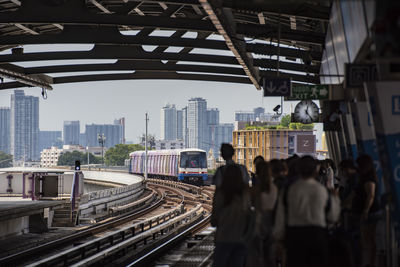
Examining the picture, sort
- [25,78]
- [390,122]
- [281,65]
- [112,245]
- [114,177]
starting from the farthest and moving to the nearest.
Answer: [114,177] → [25,78] → [281,65] → [112,245] → [390,122]

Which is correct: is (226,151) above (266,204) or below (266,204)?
above

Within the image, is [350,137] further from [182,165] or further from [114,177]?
[114,177]

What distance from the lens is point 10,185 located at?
3058cm

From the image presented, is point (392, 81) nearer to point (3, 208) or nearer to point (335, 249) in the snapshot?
point (335, 249)

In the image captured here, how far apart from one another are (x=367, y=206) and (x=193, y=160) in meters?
47.3

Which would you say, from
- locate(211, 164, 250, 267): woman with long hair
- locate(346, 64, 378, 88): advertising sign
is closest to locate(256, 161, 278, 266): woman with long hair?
locate(211, 164, 250, 267): woman with long hair

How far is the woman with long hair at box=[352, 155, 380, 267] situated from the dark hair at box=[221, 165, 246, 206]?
7.21 feet

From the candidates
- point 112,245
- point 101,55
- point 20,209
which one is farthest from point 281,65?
point 20,209

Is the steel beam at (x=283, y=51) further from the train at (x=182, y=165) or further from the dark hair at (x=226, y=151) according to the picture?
the train at (x=182, y=165)

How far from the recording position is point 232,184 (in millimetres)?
6941

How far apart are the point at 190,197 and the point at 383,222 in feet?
107

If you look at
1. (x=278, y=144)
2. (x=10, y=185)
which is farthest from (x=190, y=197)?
(x=278, y=144)

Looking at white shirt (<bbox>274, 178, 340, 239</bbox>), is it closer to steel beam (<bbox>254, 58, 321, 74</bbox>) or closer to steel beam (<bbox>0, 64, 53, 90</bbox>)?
steel beam (<bbox>254, 58, 321, 74</bbox>)

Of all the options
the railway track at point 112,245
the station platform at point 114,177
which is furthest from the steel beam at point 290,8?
the station platform at point 114,177
